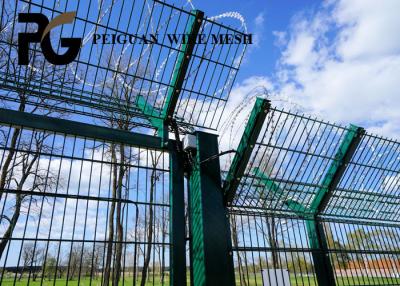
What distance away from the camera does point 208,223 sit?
605 cm

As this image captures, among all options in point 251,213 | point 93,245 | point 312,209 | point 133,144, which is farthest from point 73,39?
point 312,209

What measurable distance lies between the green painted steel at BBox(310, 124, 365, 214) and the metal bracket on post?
392cm

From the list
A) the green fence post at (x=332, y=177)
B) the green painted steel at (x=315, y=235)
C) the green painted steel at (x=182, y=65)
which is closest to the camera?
the green painted steel at (x=182, y=65)

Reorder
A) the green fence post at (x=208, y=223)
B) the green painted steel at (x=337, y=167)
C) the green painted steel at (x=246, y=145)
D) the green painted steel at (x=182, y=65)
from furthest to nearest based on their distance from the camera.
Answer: the green painted steel at (x=337, y=167), the green painted steel at (x=246, y=145), the green painted steel at (x=182, y=65), the green fence post at (x=208, y=223)

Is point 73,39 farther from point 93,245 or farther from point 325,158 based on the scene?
point 325,158

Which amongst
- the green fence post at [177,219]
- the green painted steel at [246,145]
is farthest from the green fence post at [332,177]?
the green fence post at [177,219]

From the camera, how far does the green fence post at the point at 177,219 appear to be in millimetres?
5555

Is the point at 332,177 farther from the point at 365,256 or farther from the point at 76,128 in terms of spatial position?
the point at 76,128

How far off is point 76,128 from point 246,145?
3.22m

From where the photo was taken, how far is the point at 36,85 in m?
5.87

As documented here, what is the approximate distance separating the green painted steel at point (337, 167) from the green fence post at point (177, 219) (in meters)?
3.47

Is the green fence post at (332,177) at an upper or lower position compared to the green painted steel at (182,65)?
lower

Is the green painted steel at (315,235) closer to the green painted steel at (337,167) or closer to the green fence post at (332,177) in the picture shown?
the green fence post at (332,177)

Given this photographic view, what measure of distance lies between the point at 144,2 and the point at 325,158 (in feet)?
16.9
